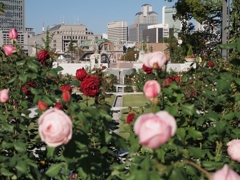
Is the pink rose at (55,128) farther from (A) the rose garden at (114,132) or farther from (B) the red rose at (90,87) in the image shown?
(B) the red rose at (90,87)

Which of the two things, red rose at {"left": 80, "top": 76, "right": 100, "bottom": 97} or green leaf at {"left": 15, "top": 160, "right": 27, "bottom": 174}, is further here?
red rose at {"left": 80, "top": 76, "right": 100, "bottom": 97}

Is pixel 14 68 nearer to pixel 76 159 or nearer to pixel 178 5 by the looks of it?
pixel 76 159

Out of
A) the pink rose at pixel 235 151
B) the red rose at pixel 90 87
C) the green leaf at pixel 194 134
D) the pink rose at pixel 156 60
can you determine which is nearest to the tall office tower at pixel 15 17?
the red rose at pixel 90 87

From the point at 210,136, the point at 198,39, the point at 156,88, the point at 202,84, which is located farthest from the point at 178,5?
the point at 156,88

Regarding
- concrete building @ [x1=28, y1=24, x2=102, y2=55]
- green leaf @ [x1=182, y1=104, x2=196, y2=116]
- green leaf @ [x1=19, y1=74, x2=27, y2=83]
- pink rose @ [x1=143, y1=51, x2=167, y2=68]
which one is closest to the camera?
pink rose @ [x1=143, y1=51, x2=167, y2=68]

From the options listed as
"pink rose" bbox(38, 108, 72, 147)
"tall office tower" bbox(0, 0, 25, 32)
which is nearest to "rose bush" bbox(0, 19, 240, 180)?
"pink rose" bbox(38, 108, 72, 147)

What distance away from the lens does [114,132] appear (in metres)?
2.25

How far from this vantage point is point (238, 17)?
7.06m

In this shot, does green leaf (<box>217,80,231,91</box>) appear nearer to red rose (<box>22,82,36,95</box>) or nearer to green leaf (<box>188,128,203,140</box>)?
green leaf (<box>188,128,203,140</box>)

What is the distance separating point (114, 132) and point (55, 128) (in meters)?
1.02

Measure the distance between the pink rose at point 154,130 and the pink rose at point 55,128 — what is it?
0.86 feet

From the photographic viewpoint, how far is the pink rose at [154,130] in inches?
42.0

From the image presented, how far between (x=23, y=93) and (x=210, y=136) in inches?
55.7

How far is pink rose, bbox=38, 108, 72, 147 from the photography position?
125 centimetres
